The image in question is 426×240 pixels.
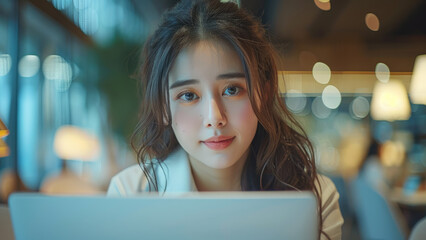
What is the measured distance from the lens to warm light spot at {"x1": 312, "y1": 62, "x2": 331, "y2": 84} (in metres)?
3.36

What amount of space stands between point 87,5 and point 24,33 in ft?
3.39

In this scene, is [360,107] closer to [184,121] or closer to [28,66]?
[28,66]

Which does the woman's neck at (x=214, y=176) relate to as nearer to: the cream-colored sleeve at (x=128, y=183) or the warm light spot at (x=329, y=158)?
the cream-colored sleeve at (x=128, y=183)

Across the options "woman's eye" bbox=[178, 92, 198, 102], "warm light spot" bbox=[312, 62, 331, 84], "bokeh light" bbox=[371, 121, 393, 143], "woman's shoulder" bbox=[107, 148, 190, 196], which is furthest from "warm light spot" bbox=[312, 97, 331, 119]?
"woman's eye" bbox=[178, 92, 198, 102]

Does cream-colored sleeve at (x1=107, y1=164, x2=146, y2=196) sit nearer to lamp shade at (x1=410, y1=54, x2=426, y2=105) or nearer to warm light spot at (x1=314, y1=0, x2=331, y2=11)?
warm light spot at (x1=314, y1=0, x2=331, y2=11)

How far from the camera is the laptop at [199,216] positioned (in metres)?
0.59

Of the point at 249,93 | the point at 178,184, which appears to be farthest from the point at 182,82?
the point at 178,184

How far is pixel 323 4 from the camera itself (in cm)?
259

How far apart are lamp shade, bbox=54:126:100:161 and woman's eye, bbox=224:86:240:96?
13.0ft

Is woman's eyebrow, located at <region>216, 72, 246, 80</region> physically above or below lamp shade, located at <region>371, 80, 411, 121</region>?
below

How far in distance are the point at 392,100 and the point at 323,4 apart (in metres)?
1.69

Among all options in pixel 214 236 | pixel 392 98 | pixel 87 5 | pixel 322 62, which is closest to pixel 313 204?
pixel 214 236

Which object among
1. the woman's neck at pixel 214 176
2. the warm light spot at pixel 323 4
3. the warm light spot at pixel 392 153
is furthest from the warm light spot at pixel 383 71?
the woman's neck at pixel 214 176

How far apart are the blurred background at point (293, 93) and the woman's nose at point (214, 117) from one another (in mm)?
1605
